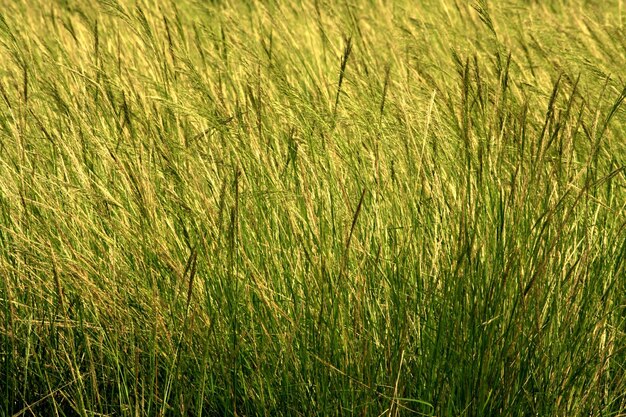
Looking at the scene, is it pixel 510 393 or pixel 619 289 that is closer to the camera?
pixel 510 393

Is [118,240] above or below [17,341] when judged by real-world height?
above

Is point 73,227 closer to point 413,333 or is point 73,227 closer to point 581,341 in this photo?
point 413,333

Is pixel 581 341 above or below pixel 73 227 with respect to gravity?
below

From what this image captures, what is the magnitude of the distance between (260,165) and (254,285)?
0.35 metres

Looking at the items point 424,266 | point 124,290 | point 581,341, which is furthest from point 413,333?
point 124,290

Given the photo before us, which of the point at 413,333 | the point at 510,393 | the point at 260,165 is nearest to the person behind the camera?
the point at 510,393

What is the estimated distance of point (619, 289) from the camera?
1.99m

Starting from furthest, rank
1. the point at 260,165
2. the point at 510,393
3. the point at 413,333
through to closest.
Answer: the point at 260,165 → the point at 413,333 → the point at 510,393

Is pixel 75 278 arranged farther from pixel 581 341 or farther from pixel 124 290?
pixel 581 341

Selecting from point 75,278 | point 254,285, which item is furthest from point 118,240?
point 254,285

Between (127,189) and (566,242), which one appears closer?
(566,242)

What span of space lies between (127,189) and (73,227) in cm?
15

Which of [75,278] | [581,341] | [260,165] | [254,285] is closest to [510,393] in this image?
[581,341]

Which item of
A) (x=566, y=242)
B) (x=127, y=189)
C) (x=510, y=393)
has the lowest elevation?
(x=510, y=393)
